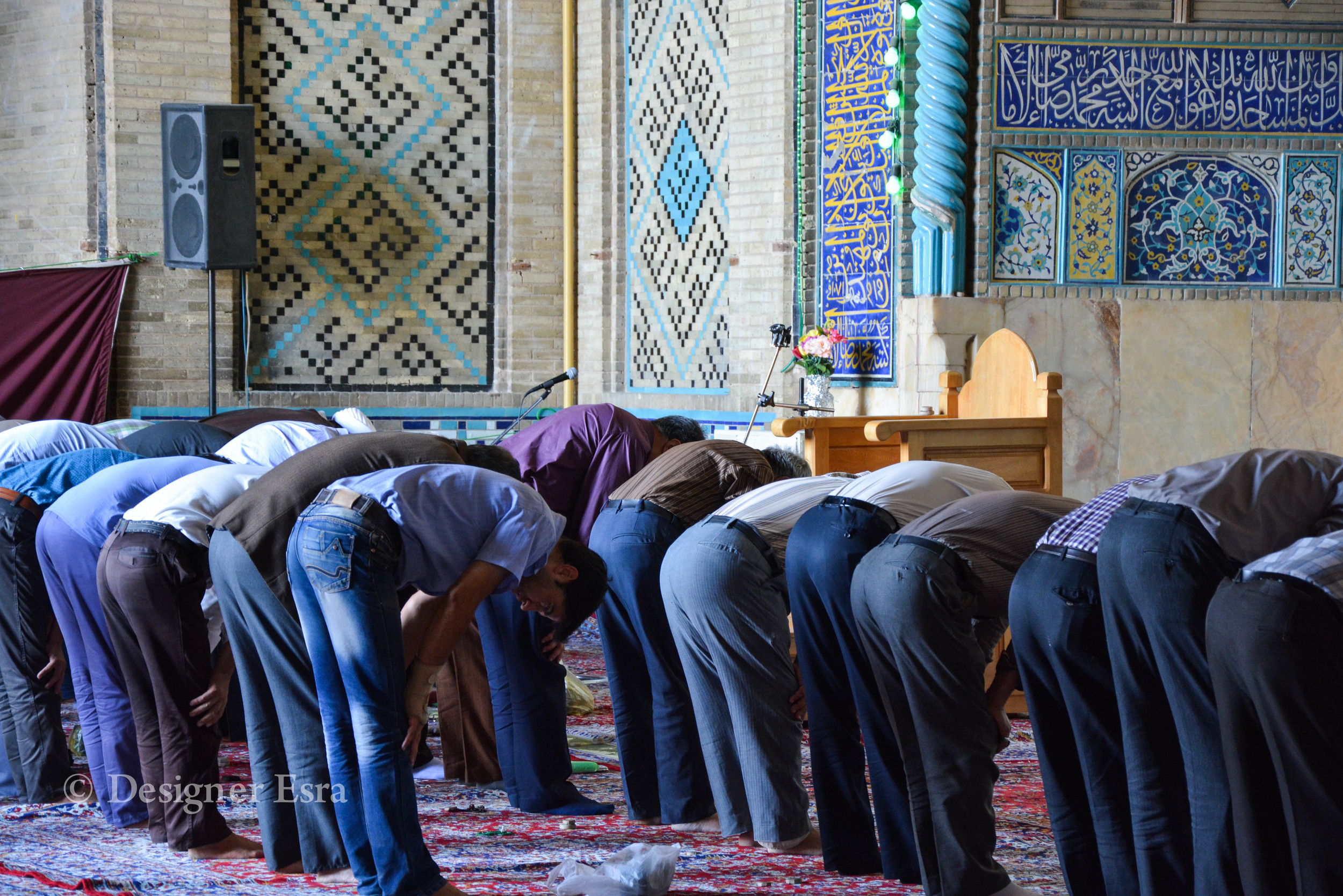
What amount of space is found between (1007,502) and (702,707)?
1157 mm

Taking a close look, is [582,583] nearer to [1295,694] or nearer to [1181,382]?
[1295,694]

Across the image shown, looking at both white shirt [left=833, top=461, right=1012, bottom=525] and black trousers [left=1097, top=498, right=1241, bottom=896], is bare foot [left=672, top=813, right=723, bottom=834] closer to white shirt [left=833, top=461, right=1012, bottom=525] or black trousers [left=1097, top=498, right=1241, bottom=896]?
white shirt [left=833, top=461, right=1012, bottom=525]

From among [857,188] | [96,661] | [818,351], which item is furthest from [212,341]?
[96,661]

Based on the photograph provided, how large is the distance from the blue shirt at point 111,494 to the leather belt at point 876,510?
1.90 meters

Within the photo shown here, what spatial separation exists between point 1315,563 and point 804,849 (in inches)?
72.2

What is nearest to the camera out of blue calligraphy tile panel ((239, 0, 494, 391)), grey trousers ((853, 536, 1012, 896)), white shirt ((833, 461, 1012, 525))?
grey trousers ((853, 536, 1012, 896))

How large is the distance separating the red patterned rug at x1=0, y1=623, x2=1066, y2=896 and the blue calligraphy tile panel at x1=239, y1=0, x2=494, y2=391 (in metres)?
5.83

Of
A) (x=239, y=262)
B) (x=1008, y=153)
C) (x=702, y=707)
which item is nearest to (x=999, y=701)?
(x=702, y=707)

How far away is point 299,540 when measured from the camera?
10.3 feet

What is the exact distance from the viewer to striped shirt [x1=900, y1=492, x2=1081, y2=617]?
10.2ft

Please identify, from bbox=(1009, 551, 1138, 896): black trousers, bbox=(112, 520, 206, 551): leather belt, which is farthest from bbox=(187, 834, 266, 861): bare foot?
bbox=(1009, 551, 1138, 896): black trousers

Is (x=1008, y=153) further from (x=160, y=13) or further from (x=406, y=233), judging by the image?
(x=160, y=13)

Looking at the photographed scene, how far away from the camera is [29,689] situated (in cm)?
434

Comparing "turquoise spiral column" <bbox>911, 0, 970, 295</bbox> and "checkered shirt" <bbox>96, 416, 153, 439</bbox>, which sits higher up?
"turquoise spiral column" <bbox>911, 0, 970, 295</bbox>
